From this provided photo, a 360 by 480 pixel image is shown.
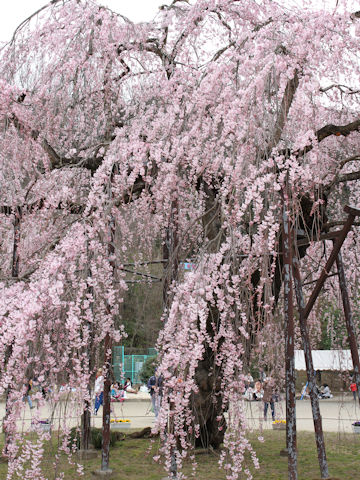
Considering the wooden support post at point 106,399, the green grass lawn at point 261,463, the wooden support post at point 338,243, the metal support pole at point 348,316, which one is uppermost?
the wooden support post at point 338,243

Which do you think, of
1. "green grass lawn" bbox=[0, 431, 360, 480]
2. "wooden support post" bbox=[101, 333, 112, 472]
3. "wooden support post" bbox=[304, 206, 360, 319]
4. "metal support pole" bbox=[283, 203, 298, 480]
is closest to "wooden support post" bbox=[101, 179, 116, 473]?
"wooden support post" bbox=[101, 333, 112, 472]

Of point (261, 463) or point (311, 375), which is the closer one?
point (311, 375)

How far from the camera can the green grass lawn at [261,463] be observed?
5600mm

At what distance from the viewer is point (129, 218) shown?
20.6ft

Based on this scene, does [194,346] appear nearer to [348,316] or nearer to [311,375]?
[311,375]

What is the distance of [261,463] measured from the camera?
628 centimetres

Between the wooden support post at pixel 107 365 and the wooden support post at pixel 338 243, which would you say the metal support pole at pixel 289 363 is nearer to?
the wooden support post at pixel 338 243

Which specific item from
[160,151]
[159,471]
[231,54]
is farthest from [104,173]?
[159,471]

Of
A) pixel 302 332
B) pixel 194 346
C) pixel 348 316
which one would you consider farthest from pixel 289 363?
pixel 348 316

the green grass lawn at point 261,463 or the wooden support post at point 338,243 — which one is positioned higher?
Result: the wooden support post at point 338,243

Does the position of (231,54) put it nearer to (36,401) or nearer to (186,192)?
(186,192)

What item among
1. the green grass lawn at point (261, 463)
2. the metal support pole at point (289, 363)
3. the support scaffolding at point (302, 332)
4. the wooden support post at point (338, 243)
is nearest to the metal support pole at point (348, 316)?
the support scaffolding at point (302, 332)

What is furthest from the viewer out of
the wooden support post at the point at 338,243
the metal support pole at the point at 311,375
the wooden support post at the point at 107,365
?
the metal support pole at the point at 311,375

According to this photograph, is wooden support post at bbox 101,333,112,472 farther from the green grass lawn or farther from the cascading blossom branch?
the cascading blossom branch
